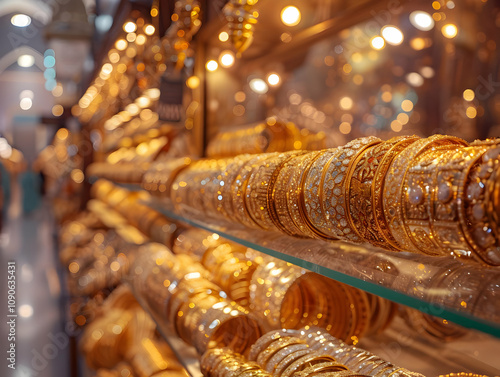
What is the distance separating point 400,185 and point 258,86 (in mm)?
1402

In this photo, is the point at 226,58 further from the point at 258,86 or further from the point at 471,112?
the point at 471,112

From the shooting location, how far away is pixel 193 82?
170 centimetres

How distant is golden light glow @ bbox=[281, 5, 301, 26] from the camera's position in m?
1.39

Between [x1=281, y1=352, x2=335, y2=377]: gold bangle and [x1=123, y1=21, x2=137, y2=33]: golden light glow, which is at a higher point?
[x1=123, y1=21, x2=137, y2=33]: golden light glow

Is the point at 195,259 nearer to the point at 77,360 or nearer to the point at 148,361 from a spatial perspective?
the point at 148,361

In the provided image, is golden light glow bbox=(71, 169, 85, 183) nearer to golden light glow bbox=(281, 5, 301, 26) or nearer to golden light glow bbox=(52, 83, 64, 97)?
golden light glow bbox=(52, 83, 64, 97)

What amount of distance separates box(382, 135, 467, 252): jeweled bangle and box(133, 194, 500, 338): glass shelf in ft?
0.13

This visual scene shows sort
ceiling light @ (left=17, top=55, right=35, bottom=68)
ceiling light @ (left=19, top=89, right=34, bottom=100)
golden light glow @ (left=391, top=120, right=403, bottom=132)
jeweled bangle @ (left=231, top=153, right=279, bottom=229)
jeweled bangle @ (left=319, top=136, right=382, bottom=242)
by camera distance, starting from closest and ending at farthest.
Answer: jeweled bangle @ (left=319, top=136, right=382, bottom=242)
jeweled bangle @ (left=231, top=153, right=279, bottom=229)
golden light glow @ (left=391, top=120, right=403, bottom=132)
ceiling light @ (left=17, top=55, right=35, bottom=68)
ceiling light @ (left=19, top=89, right=34, bottom=100)

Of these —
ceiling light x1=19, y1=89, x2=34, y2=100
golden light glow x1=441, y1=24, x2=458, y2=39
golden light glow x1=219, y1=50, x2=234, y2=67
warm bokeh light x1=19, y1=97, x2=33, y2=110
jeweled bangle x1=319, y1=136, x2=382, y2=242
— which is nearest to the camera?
jeweled bangle x1=319, y1=136, x2=382, y2=242

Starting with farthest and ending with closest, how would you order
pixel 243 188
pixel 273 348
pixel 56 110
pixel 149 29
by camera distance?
pixel 56 110
pixel 149 29
pixel 243 188
pixel 273 348

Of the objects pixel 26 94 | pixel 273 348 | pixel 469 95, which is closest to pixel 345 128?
pixel 469 95

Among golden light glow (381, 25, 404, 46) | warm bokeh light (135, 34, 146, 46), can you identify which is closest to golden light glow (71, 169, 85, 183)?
warm bokeh light (135, 34, 146, 46)

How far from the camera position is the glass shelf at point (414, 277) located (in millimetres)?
431

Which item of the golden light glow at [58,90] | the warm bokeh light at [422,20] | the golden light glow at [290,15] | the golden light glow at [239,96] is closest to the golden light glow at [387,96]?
the warm bokeh light at [422,20]
